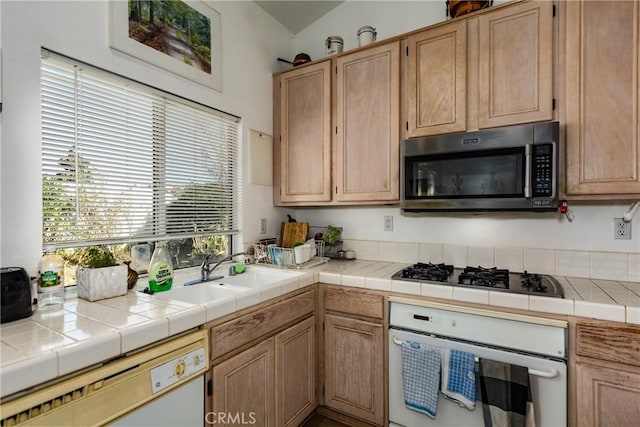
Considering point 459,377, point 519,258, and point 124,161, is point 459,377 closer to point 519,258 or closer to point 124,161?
point 519,258

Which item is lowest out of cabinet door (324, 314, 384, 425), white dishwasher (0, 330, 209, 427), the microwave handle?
cabinet door (324, 314, 384, 425)

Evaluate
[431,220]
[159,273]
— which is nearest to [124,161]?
[159,273]

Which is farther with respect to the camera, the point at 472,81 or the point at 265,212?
the point at 265,212

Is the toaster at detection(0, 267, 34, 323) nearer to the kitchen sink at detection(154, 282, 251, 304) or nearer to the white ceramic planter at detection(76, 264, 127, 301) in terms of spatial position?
the white ceramic planter at detection(76, 264, 127, 301)

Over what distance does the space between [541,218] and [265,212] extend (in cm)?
189

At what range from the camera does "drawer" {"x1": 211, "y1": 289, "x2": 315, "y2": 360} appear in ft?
4.29

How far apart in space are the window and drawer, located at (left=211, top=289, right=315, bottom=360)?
0.73 meters

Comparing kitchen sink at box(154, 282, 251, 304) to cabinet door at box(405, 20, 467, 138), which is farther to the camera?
cabinet door at box(405, 20, 467, 138)

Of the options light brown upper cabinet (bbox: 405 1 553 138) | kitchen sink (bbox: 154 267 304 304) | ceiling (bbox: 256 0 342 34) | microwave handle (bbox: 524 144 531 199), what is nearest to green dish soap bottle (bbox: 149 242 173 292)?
kitchen sink (bbox: 154 267 304 304)

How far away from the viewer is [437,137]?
1860mm

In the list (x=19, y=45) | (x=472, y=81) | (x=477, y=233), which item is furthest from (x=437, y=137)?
(x=19, y=45)

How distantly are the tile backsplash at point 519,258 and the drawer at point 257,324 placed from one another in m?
0.77

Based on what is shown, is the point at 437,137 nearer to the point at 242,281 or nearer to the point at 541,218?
the point at 541,218

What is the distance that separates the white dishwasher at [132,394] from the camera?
81 cm
